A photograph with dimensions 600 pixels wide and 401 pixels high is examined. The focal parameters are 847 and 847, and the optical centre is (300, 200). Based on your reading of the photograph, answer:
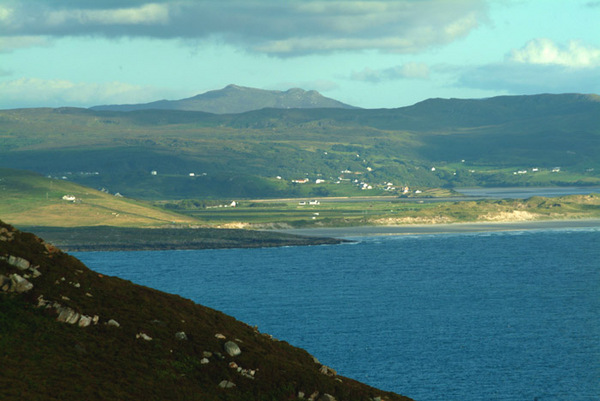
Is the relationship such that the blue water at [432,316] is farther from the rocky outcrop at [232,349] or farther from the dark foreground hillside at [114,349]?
the rocky outcrop at [232,349]

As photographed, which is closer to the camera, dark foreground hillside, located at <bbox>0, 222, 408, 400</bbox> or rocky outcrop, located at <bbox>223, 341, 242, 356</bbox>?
dark foreground hillside, located at <bbox>0, 222, 408, 400</bbox>

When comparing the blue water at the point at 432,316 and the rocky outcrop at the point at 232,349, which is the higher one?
the rocky outcrop at the point at 232,349

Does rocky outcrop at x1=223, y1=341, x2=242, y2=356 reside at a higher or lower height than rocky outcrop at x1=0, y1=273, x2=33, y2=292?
lower

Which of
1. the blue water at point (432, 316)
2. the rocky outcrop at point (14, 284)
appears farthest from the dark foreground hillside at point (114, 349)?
the blue water at point (432, 316)

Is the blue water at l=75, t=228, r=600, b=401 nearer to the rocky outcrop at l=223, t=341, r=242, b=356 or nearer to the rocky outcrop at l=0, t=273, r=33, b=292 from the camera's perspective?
the rocky outcrop at l=223, t=341, r=242, b=356

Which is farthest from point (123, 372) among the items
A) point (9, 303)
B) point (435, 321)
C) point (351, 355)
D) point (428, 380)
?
point (435, 321)

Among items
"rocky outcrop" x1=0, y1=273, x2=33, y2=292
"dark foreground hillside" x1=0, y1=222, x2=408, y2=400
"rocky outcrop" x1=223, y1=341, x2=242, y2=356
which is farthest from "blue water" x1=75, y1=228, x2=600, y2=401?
"rocky outcrop" x1=0, y1=273, x2=33, y2=292
